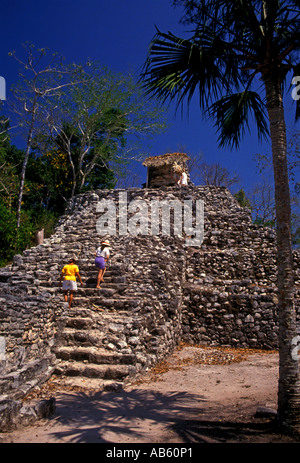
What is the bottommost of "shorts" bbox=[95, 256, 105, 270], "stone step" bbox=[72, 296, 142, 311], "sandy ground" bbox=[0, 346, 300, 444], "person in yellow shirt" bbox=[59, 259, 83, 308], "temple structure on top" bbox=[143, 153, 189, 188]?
"sandy ground" bbox=[0, 346, 300, 444]

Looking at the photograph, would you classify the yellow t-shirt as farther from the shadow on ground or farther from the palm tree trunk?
the palm tree trunk

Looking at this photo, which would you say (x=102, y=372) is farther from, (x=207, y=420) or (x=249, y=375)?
(x=249, y=375)

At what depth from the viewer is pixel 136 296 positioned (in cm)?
878

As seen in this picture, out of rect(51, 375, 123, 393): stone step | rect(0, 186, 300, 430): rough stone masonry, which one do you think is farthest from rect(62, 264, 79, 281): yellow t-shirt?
rect(51, 375, 123, 393): stone step

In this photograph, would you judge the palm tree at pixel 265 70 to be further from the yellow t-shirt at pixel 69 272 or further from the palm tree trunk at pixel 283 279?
the yellow t-shirt at pixel 69 272

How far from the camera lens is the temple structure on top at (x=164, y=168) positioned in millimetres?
19828

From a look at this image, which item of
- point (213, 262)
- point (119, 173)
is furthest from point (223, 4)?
point (119, 173)

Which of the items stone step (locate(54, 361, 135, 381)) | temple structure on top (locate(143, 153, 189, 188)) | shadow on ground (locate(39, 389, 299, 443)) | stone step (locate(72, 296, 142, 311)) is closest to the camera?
shadow on ground (locate(39, 389, 299, 443))

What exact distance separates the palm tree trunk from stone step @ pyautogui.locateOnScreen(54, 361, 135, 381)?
3028mm

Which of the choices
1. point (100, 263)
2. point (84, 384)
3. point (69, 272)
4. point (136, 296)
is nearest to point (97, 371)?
point (84, 384)

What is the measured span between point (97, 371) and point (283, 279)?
386 cm

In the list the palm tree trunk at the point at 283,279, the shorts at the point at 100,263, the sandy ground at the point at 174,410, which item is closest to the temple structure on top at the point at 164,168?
the shorts at the point at 100,263

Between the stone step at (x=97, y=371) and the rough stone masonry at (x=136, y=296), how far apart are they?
20 millimetres

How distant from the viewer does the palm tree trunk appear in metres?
4.25
